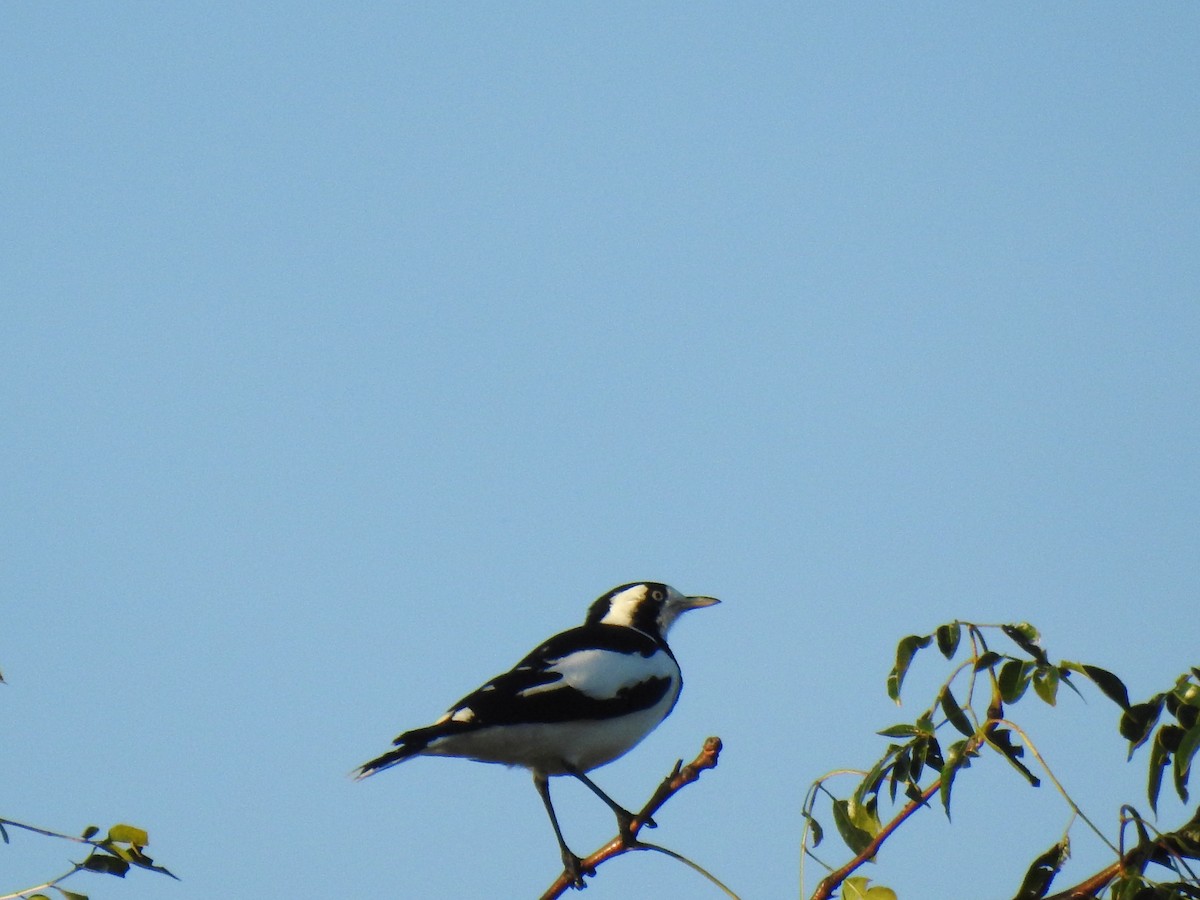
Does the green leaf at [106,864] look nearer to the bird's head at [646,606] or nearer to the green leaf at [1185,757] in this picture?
the green leaf at [1185,757]

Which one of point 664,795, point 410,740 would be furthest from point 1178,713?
point 410,740

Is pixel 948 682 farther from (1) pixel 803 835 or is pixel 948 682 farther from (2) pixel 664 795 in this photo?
(2) pixel 664 795

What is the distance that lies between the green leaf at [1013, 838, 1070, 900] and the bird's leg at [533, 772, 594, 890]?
295 cm

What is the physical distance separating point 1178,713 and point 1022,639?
0.42 meters

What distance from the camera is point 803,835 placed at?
385 centimetres

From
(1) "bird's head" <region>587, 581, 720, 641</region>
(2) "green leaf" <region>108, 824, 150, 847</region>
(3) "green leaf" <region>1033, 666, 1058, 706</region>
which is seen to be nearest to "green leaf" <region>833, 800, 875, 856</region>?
(3) "green leaf" <region>1033, 666, 1058, 706</region>

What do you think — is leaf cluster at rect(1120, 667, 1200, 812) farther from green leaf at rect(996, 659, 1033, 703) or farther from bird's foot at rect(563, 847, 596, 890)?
bird's foot at rect(563, 847, 596, 890)

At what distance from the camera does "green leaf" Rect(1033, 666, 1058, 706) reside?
350cm

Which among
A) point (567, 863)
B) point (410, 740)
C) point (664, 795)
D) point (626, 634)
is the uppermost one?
point (626, 634)

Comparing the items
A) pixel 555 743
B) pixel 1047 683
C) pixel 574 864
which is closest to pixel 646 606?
pixel 555 743

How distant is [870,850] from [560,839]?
386 cm

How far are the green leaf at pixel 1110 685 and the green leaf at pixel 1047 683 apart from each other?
8 centimetres

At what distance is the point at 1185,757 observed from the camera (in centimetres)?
330

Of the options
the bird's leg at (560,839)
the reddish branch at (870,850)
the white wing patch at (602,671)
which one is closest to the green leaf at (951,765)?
the reddish branch at (870,850)
